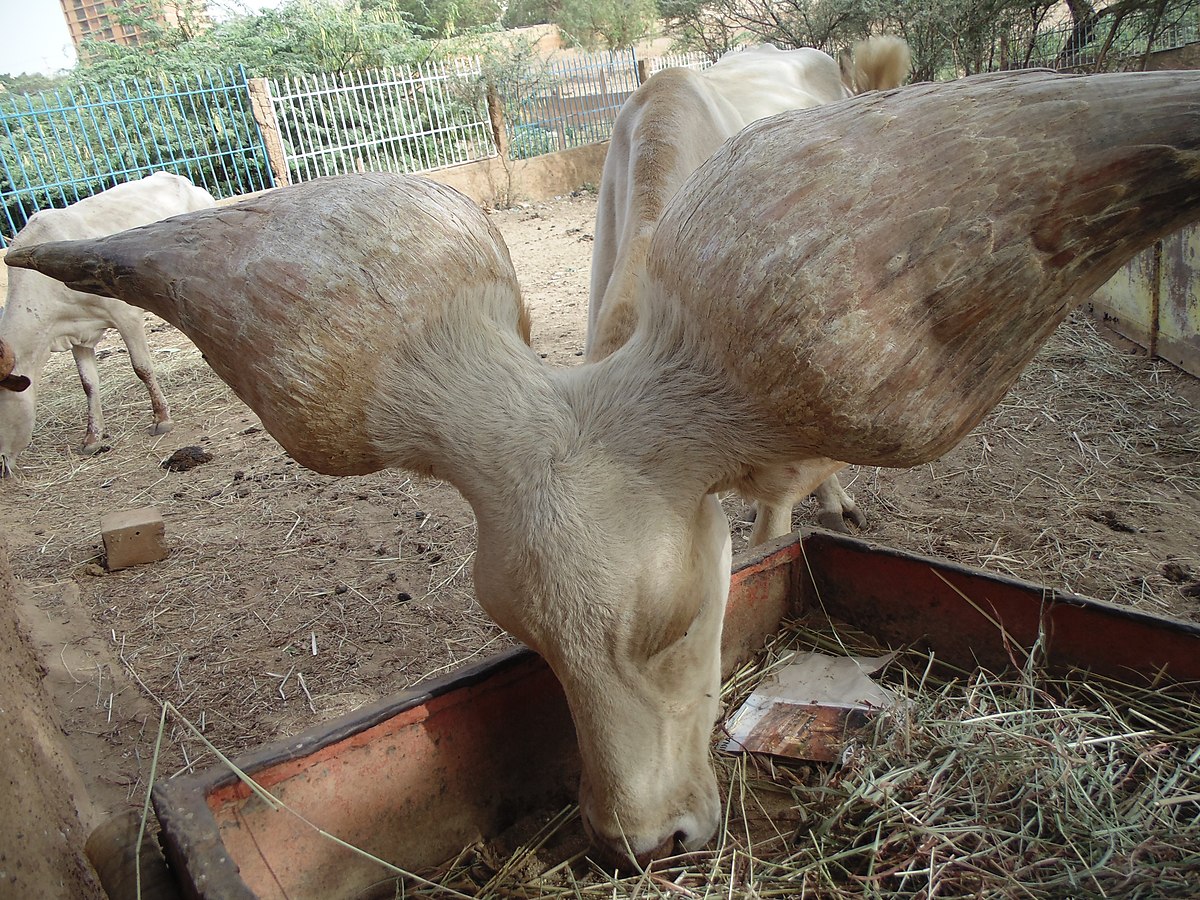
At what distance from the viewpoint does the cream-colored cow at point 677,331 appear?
4.89 ft

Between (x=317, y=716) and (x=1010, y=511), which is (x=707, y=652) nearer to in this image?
(x=317, y=716)

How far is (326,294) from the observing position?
182 centimetres

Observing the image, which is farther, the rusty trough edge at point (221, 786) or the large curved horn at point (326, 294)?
the large curved horn at point (326, 294)

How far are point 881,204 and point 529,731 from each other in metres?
1.52

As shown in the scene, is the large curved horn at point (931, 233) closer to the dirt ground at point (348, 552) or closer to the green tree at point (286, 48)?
the dirt ground at point (348, 552)

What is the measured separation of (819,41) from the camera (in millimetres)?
14539

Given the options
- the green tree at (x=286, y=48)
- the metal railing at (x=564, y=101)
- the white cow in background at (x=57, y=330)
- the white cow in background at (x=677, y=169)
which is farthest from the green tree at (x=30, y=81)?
the white cow in background at (x=677, y=169)

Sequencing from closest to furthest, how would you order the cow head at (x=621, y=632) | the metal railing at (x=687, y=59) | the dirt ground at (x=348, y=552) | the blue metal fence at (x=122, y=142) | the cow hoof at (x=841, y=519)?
the cow head at (x=621, y=632)
the dirt ground at (x=348, y=552)
the cow hoof at (x=841, y=519)
the blue metal fence at (x=122, y=142)
the metal railing at (x=687, y=59)

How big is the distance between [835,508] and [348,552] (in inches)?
95.7

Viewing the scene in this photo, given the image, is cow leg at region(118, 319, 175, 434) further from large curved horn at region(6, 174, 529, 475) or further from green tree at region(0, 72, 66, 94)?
green tree at region(0, 72, 66, 94)

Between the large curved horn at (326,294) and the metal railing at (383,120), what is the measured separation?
14268mm

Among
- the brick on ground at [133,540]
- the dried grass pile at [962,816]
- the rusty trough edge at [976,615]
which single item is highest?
the rusty trough edge at [976,615]

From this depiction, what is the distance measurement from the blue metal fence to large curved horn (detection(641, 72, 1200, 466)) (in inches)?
551

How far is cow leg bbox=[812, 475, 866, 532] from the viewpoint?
4148 millimetres
